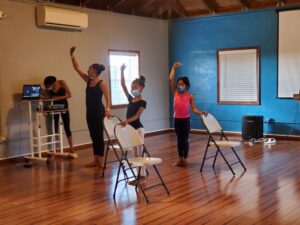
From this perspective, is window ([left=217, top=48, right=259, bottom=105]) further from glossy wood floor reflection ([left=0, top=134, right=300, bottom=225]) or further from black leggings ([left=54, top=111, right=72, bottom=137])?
black leggings ([left=54, top=111, right=72, bottom=137])

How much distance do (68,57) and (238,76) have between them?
3.60 metres

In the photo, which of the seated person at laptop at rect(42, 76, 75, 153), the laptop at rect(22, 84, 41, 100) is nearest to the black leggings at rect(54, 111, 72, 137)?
the seated person at laptop at rect(42, 76, 75, 153)

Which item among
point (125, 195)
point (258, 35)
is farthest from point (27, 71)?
point (258, 35)

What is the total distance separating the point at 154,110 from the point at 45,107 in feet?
11.2

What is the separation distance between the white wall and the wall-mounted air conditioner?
15cm

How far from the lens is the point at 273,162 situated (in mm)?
6242

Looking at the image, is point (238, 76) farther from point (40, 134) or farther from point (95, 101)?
point (40, 134)

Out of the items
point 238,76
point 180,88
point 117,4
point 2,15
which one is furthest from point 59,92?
point 238,76

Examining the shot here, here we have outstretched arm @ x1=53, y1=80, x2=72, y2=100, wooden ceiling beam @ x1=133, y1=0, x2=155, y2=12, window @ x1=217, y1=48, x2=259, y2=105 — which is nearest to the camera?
outstretched arm @ x1=53, y1=80, x2=72, y2=100

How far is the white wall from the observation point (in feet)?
22.0

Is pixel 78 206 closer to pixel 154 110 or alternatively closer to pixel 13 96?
pixel 13 96

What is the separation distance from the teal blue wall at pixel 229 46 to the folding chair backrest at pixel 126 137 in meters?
4.64

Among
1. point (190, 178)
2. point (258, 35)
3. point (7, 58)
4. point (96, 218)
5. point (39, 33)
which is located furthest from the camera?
point (258, 35)

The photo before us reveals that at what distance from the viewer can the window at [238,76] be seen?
28.5 feet
